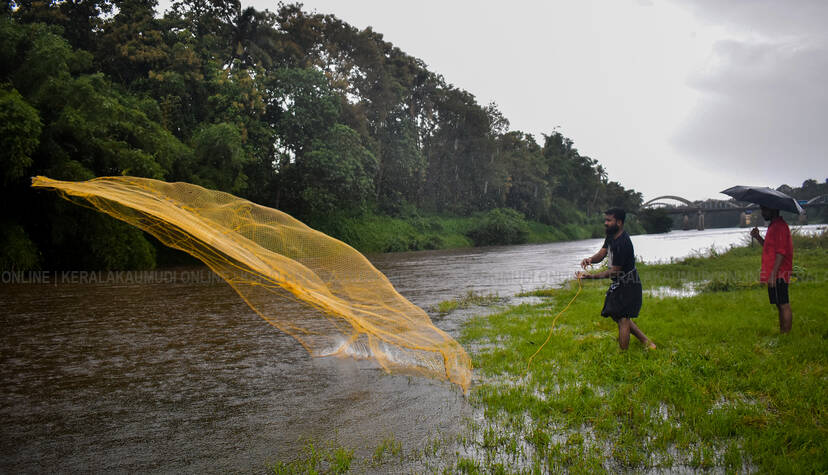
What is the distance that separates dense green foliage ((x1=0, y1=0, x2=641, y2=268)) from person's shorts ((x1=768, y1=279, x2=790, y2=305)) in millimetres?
20516

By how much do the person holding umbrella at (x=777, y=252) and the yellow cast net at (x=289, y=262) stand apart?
466 cm

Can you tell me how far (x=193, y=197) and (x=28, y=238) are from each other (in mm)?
16097

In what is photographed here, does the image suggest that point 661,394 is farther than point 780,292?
No

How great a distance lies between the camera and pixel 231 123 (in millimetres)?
29531

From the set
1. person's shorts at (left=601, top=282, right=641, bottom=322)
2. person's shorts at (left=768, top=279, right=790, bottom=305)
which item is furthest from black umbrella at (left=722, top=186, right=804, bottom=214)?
person's shorts at (left=601, top=282, right=641, bottom=322)

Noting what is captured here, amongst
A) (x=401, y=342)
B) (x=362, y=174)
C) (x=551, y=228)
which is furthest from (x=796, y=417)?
(x=551, y=228)

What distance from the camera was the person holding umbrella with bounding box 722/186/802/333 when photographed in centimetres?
696

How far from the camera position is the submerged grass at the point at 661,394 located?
3777 millimetres

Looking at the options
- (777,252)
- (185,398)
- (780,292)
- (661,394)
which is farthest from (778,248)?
(185,398)

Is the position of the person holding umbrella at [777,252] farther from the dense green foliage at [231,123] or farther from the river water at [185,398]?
the dense green foliage at [231,123]

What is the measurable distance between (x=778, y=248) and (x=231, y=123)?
2846cm

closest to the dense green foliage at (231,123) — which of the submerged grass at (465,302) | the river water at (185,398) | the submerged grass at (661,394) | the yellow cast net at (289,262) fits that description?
the river water at (185,398)

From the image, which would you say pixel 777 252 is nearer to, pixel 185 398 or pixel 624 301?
pixel 624 301

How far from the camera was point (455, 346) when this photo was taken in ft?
19.5
